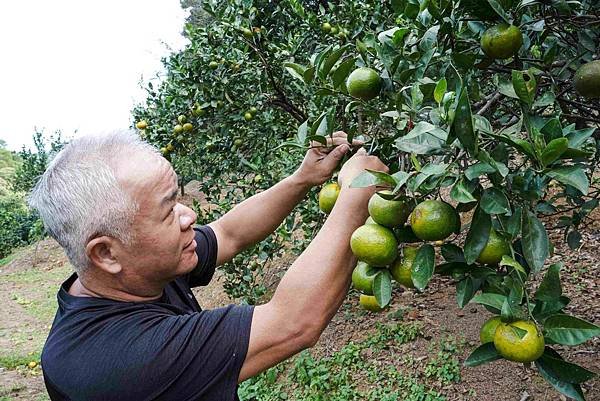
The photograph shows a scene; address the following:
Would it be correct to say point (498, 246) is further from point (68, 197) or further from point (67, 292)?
point (67, 292)

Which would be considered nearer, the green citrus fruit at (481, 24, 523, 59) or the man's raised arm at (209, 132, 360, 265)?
the green citrus fruit at (481, 24, 523, 59)

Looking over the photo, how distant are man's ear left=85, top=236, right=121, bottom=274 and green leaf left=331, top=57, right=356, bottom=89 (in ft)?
2.34

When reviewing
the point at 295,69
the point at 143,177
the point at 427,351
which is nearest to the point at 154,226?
the point at 143,177

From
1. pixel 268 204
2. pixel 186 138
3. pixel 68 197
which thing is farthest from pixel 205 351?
pixel 186 138

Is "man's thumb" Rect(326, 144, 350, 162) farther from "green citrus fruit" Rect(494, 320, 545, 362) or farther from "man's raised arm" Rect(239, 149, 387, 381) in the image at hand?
"green citrus fruit" Rect(494, 320, 545, 362)

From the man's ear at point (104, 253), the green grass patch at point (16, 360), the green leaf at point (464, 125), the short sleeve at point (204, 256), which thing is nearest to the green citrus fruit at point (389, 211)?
the green leaf at point (464, 125)

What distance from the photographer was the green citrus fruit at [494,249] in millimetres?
1193

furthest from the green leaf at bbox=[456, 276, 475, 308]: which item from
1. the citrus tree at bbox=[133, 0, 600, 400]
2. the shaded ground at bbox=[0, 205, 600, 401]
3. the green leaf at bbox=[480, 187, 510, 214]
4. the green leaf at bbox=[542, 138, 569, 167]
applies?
the shaded ground at bbox=[0, 205, 600, 401]

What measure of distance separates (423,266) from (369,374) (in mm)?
2802

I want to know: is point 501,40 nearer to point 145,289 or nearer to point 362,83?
point 362,83

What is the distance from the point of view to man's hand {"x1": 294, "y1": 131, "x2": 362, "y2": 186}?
169 cm

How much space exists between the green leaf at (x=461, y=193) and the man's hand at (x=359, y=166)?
0.34 meters

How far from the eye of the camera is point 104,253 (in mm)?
1459

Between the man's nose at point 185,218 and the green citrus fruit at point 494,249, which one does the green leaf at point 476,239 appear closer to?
the green citrus fruit at point 494,249
